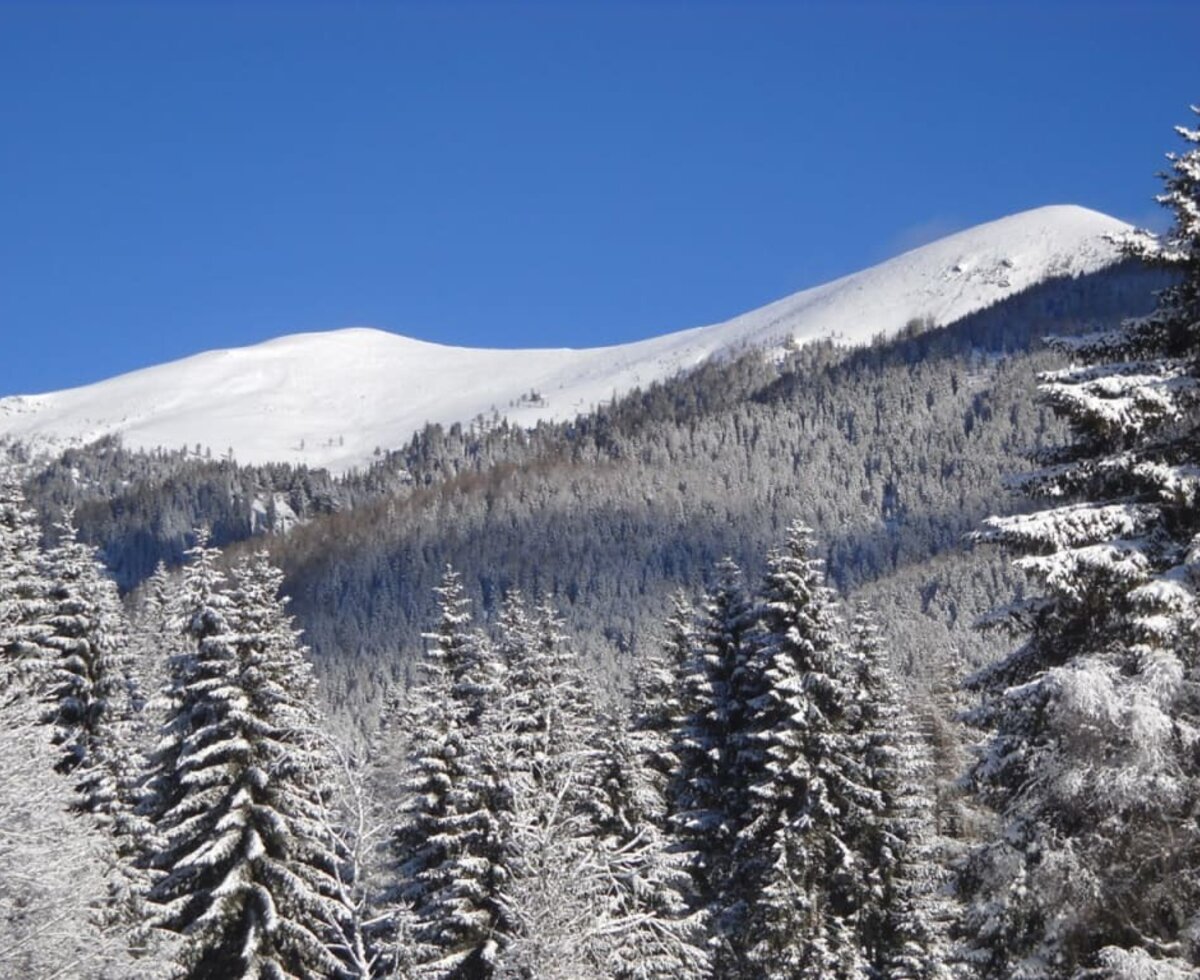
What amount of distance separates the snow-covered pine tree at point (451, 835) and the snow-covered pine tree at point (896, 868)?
27.6 feet

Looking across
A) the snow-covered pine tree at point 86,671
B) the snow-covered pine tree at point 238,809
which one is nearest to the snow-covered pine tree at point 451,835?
the snow-covered pine tree at point 238,809

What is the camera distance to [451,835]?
95.4 ft

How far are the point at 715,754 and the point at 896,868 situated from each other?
5.02 meters

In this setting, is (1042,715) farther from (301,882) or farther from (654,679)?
(654,679)

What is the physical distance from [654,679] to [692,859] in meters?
7.15

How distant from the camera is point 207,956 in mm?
27578

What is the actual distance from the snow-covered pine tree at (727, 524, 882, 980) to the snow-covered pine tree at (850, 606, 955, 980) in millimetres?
492

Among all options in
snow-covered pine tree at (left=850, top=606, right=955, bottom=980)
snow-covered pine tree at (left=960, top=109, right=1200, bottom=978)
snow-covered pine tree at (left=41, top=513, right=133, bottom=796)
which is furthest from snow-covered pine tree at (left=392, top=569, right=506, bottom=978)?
snow-covered pine tree at (left=960, top=109, right=1200, bottom=978)

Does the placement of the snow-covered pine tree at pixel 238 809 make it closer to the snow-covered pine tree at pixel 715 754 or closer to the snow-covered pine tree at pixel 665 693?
the snow-covered pine tree at pixel 715 754

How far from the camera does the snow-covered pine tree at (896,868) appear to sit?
3091 cm

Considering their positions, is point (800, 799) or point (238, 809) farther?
point (800, 799)

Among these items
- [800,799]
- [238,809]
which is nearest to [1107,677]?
[800,799]

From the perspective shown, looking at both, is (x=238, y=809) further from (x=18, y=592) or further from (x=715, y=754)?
(x=715, y=754)

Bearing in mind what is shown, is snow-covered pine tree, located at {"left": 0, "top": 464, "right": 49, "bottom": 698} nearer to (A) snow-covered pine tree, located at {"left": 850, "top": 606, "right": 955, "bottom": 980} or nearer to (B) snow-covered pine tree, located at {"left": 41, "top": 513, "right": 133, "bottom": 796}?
(B) snow-covered pine tree, located at {"left": 41, "top": 513, "right": 133, "bottom": 796}
